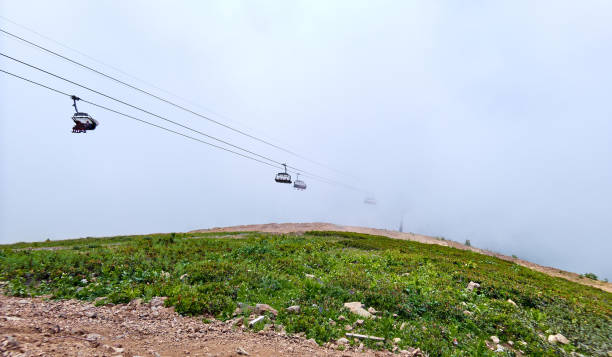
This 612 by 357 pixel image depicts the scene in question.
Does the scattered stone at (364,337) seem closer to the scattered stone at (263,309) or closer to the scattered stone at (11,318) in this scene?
the scattered stone at (263,309)

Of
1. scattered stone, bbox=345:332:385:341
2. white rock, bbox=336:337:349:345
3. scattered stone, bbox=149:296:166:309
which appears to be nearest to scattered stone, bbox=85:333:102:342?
scattered stone, bbox=149:296:166:309

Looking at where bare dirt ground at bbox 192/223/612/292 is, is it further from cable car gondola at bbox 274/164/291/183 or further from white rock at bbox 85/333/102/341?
white rock at bbox 85/333/102/341

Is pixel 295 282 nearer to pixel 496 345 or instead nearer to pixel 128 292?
pixel 128 292

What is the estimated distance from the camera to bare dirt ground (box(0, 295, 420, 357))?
6.04 m

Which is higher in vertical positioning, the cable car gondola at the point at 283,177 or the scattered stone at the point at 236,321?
the cable car gondola at the point at 283,177

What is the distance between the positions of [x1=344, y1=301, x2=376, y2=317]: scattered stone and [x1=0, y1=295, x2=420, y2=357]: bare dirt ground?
86.8 inches

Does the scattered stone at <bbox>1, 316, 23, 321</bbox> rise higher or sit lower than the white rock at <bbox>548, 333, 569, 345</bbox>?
higher

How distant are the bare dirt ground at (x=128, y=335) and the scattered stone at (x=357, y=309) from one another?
7.23 ft

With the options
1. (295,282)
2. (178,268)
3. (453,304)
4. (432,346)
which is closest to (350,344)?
(432,346)

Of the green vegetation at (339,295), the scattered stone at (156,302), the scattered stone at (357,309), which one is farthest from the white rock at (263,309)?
the scattered stone at (156,302)

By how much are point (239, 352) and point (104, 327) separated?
3.97 metres

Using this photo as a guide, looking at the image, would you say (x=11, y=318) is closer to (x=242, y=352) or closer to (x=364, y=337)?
(x=242, y=352)

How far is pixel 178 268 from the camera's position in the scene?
13.2m

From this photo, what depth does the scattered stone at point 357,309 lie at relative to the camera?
9775 millimetres
